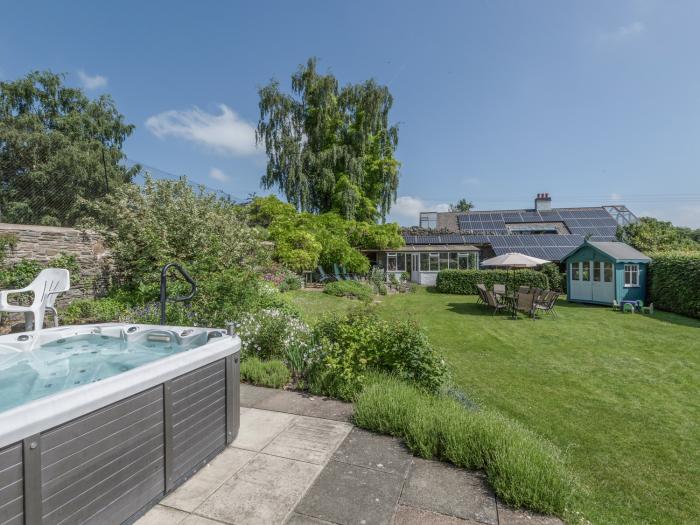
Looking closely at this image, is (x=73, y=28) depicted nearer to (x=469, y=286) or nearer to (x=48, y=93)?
(x=48, y=93)

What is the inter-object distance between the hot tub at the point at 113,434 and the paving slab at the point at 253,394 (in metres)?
0.83

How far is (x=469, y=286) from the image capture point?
16.2 m

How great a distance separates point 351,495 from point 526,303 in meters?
9.86

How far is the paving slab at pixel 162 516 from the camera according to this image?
1924 mm

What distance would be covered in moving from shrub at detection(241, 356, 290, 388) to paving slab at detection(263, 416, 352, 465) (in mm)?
916

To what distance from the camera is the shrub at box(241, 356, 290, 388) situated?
4.13 meters

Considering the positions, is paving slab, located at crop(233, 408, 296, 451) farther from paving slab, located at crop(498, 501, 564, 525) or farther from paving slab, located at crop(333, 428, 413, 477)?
paving slab, located at crop(498, 501, 564, 525)

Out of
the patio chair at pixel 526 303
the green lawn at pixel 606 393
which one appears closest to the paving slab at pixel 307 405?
the green lawn at pixel 606 393

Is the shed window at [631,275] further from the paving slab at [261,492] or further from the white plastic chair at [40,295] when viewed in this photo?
the white plastic chair at [40,295]

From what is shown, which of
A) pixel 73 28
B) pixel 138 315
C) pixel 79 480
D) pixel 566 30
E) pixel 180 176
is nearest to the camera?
pixel 79 480

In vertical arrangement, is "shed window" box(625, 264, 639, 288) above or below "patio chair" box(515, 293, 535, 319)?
above

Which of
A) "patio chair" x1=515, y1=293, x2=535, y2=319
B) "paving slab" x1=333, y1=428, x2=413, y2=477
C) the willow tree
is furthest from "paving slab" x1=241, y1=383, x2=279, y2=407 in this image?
the willow tree


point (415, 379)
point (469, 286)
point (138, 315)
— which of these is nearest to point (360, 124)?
point (469, 286)

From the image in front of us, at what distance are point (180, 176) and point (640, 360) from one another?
466 inches
